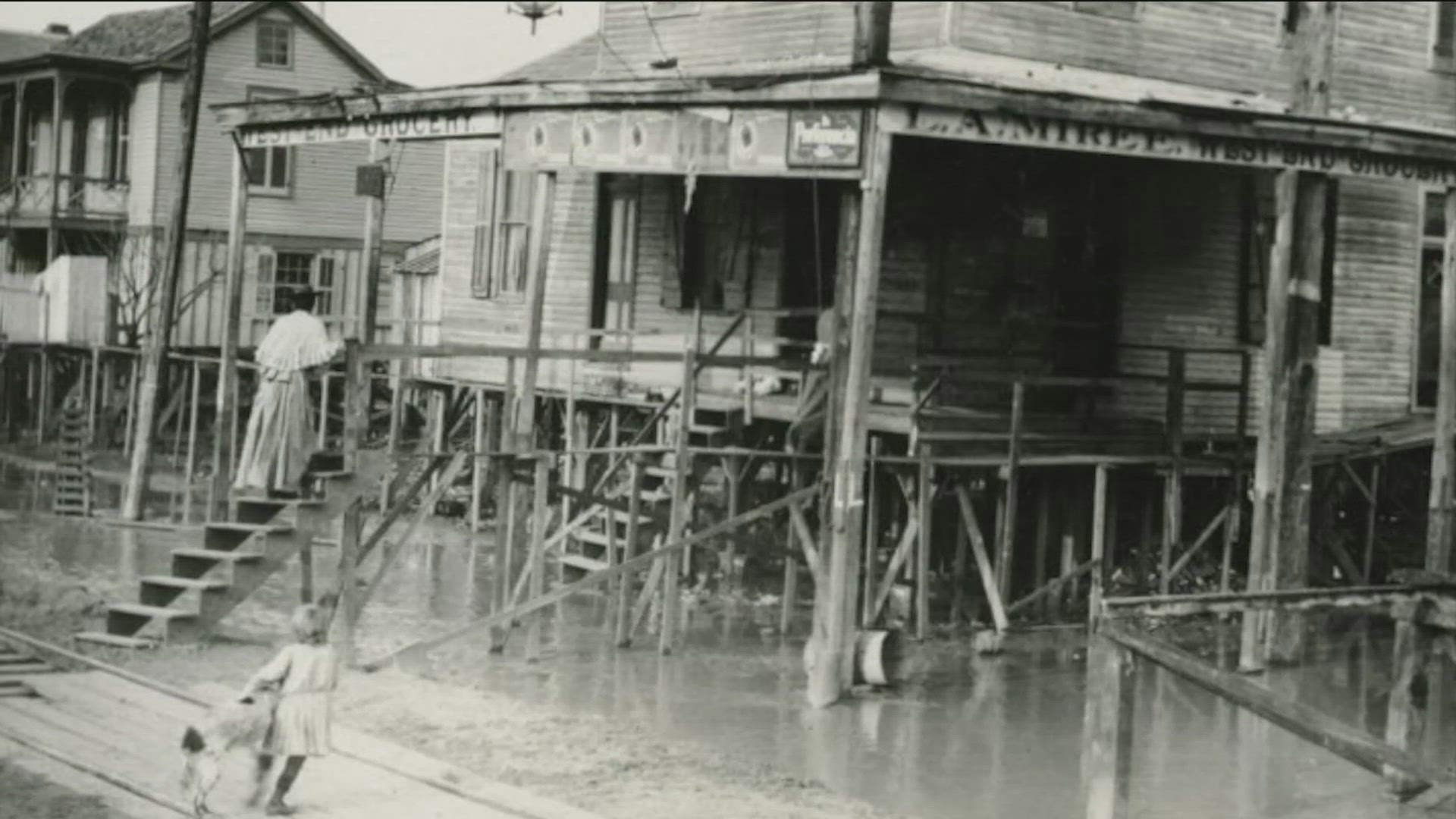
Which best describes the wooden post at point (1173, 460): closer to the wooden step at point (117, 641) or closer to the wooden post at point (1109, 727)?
the wooden step at point (117, 641)

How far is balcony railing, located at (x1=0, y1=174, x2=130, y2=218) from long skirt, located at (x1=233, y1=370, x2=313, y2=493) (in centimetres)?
2343

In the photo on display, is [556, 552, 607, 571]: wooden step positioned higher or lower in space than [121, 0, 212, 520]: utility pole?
lower

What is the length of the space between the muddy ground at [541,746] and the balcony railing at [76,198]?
23.7 metres

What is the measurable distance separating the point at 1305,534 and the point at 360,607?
29.0 feet

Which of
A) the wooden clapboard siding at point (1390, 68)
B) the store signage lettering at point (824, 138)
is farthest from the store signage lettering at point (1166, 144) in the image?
the wooden clapboard siding at point (1390, 68)

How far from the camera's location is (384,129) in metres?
18.6

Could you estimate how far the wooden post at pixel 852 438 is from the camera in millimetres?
14570

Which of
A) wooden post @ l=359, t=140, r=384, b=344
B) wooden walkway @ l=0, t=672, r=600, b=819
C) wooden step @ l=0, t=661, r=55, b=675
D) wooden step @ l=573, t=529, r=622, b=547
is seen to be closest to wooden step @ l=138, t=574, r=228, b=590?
wooden step @ l=0, t=661, r=55, b=675

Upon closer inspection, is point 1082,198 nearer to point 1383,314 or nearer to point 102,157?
point 1383,314

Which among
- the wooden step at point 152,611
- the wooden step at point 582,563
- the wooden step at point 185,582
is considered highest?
the wooden step at point 185,582

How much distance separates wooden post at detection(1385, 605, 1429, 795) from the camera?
462 inches

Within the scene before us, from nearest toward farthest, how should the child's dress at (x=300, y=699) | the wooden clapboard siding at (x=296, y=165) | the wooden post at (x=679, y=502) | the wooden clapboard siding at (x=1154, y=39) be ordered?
the child's dress at (x=300, y=699) < the wooden post at (x=679, y=502) < the wooden clapboard siding at (x=1154, y=39) < the wooden clapboard siding at (x=296, y=165)

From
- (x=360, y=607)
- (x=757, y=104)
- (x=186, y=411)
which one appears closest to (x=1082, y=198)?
(x=757, y=104)

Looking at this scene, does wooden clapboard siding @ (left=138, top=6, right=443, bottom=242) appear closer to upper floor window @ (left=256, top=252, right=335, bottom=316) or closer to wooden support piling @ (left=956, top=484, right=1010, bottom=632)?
upper floor window @ (left=256, top=252, right=335, bottom=316)
